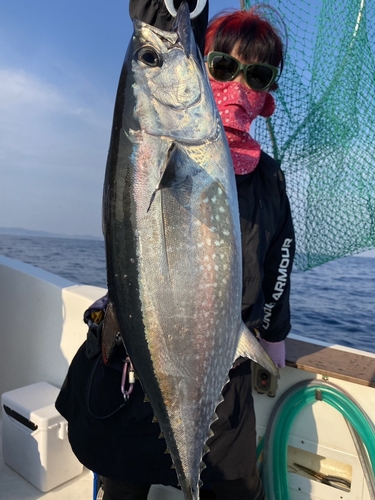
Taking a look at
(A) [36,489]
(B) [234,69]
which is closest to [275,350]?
(B) [234,69]

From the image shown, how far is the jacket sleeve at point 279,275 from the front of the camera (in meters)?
1.98

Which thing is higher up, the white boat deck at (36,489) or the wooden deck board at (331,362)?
the wooden deck board at (331,362)

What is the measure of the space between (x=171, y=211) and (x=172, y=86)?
395 millimetres

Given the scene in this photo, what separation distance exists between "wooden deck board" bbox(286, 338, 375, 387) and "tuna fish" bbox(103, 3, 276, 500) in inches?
47.6

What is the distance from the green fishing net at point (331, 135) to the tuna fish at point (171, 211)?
1.56 metres

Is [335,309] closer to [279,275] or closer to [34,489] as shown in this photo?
[34,489]

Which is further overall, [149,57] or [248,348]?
[248,348]

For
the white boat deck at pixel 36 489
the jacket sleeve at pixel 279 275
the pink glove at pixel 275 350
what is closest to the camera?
the jacket sleeve at pixel 279 275

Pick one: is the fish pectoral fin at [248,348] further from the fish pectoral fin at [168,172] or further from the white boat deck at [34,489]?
the white boat deck at [34,489]

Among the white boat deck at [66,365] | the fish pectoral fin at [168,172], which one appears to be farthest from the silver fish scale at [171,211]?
the white boat deck at [66,365]

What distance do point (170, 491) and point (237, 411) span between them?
1254 mm

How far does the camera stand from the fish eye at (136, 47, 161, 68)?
4.26ft

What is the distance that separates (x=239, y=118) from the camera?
1788mm

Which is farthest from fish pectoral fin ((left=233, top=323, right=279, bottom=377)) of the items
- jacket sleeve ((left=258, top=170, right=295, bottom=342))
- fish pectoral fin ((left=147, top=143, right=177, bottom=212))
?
jacket sleeve ((left=258, top=170, right=295, bottom=342))
